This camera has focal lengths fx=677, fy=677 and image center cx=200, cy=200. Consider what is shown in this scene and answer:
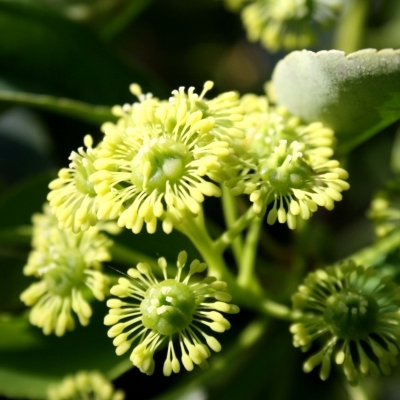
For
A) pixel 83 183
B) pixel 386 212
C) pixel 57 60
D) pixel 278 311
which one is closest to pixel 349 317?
pixel 278 311

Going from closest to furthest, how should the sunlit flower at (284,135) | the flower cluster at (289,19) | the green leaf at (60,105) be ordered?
the sunlit flower at (284,135)
the green leaf at (60,105)
the flower cluster at (289,19)

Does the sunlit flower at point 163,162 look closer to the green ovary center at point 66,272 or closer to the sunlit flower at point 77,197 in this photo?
the sunlit flower at point 77,197

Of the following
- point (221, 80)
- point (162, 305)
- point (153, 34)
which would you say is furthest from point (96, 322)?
point (153, 34)

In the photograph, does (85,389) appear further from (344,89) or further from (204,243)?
(344,89)

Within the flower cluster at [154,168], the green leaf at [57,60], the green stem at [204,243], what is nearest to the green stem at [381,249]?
the green stem at [204,243]

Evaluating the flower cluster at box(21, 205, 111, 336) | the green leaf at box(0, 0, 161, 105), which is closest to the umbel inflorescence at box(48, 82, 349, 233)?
the flower cluster at box(21, 205, 111, 336)

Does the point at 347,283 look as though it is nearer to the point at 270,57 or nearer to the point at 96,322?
the point at 96,322

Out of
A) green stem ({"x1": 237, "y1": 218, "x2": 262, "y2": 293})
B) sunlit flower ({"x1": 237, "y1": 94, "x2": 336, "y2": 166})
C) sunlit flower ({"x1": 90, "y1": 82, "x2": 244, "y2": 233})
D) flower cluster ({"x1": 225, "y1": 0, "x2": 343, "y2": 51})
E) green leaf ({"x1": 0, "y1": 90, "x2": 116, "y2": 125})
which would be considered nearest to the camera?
sunlit flower ({"x1": 90, "y1": 82, "x2": 244, "y2": 233})

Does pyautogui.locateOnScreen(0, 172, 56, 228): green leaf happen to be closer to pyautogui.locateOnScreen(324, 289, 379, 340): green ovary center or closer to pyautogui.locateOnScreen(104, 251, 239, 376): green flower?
pyautogui.locateOnScreen(104, 251, 239, 376): green flower
